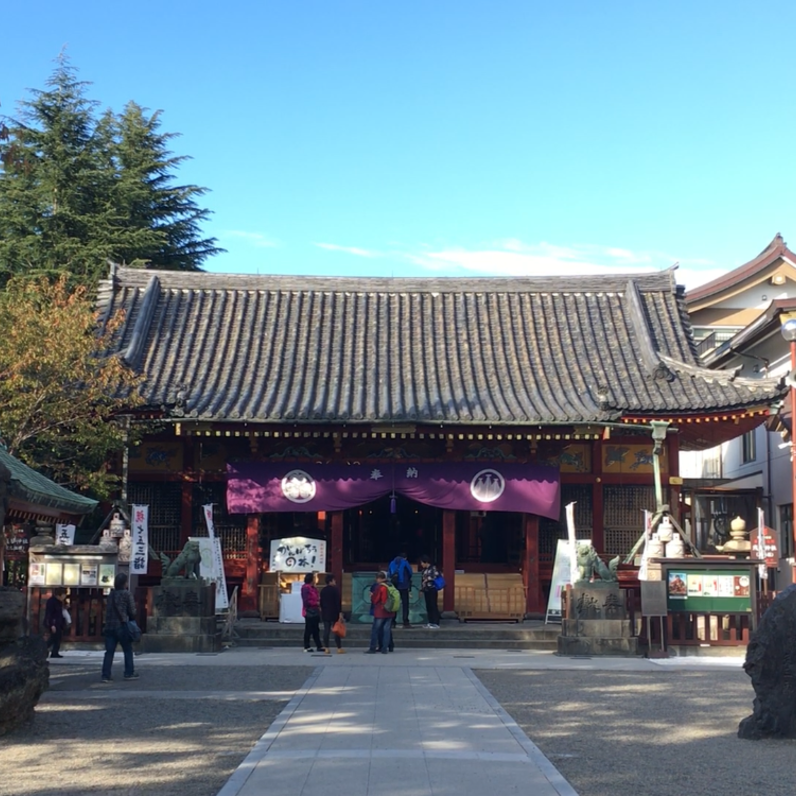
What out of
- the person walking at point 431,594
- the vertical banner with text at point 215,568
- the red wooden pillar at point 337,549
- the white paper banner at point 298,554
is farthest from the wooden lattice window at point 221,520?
the person walking at point 431,594

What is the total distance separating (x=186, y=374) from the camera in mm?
24203

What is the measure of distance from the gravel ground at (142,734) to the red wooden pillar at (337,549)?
22.7 feet

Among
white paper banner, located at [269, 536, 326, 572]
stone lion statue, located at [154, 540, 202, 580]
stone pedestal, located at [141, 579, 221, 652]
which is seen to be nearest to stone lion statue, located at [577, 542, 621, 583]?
white paper banner, located at [269, 536, 326, 572]

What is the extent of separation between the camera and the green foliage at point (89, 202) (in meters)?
33.6

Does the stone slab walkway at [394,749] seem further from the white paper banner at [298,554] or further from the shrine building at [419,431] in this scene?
the shrine building at [419,431]

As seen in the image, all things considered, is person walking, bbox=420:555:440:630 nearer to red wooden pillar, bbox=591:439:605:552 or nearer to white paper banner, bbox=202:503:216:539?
red wooden pillar, bbox=591:439:605:552

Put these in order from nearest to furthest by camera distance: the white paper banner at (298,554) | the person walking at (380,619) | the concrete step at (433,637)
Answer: the person walking at (380,619)
the concrete step at (433,637)
the white paper banner at (298,554)

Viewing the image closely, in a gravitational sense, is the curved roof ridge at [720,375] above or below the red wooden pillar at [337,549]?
above

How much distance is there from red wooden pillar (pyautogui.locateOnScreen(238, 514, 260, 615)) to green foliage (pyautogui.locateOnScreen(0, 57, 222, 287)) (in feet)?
38.3

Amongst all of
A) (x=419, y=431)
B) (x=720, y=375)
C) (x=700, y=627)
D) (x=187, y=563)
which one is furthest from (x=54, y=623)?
(x=720, y=375)

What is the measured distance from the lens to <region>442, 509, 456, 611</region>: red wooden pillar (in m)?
22.8

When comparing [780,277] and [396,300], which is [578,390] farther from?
[780,277]

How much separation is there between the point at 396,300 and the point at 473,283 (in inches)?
88.5

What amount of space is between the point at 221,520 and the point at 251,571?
1430mm
